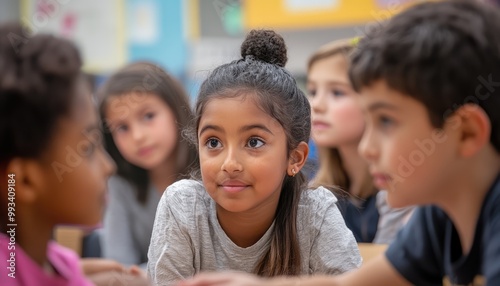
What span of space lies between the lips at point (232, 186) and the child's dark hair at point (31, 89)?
0.41 metres

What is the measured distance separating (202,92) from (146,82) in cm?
85

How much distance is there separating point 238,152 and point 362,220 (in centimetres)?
73

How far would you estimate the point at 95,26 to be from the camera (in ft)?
14.5

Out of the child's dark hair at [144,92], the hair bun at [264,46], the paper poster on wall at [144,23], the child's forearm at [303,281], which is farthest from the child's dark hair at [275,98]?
the paper poster on wall at [144,23]

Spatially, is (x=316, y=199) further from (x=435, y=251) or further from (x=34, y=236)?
(x=34, y=236)

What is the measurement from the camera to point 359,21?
3.68 meters

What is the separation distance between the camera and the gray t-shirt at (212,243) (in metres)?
1.22

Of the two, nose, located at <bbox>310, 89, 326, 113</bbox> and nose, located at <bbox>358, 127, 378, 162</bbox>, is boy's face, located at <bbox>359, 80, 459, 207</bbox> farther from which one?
nose, located at <bbox>310, 89, 326, 113</bbox>

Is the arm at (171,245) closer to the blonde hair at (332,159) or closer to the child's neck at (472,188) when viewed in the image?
the child's neck at (472,188)

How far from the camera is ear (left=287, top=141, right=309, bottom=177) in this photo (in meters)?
1.29

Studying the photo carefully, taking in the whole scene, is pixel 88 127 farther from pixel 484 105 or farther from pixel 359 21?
pixel 359 21

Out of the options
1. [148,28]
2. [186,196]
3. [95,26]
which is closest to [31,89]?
[186,196]

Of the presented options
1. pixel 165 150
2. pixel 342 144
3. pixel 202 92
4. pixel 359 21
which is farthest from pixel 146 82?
pixel 359 21

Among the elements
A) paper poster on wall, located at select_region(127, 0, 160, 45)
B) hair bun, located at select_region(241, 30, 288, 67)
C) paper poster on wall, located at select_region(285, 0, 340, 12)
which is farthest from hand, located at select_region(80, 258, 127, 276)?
paper poster on wall, located at select_region(127, 0, 160, 45)
